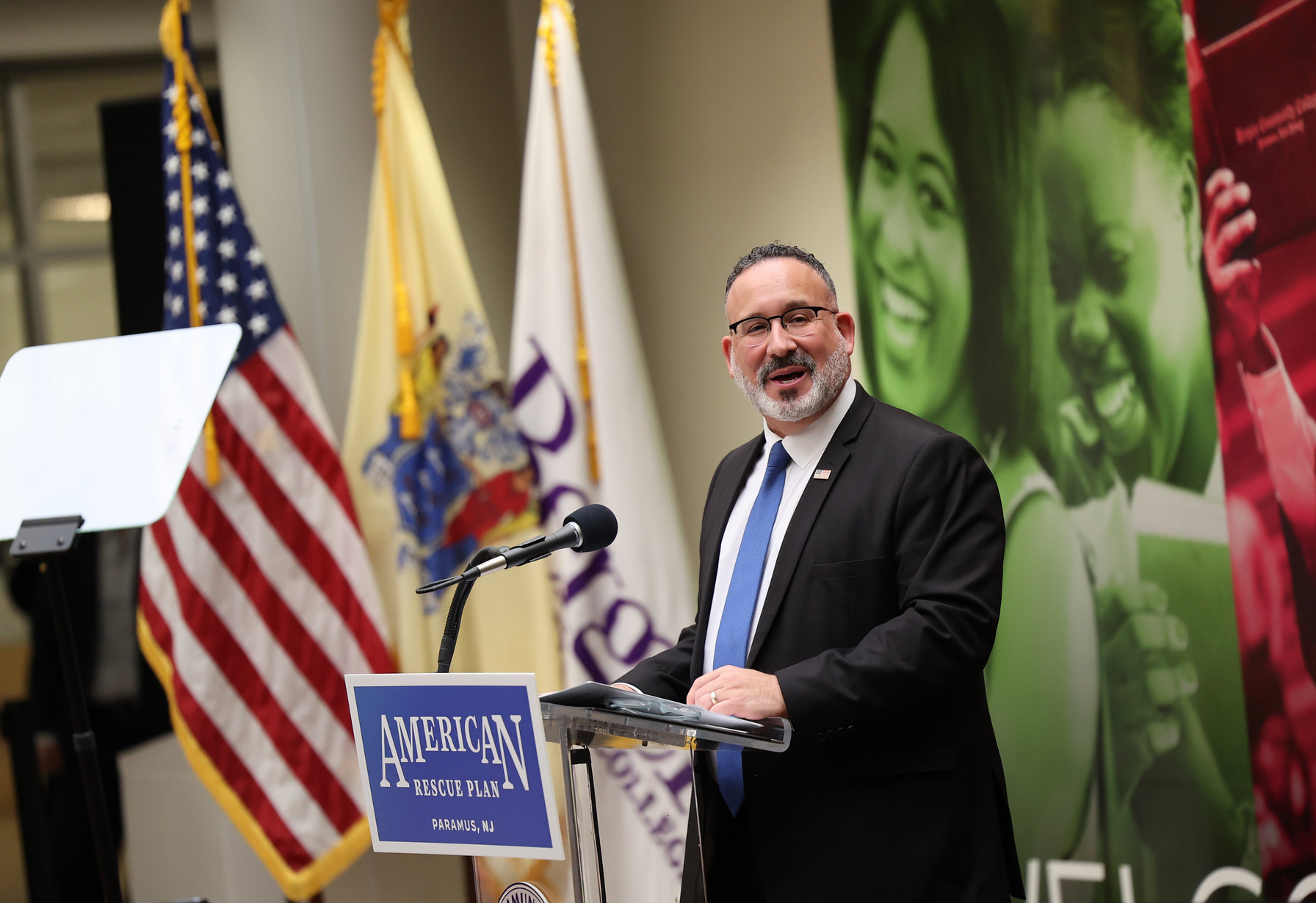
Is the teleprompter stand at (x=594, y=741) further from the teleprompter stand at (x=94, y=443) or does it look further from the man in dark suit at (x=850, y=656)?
the teleprompter stand at (x=94, y=443)

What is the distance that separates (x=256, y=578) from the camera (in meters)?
3.16

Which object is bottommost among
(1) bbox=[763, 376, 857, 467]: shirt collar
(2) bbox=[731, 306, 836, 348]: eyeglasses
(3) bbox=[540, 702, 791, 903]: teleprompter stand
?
(3) bbox=[540, 702, 791, 903]: teleprompter stand

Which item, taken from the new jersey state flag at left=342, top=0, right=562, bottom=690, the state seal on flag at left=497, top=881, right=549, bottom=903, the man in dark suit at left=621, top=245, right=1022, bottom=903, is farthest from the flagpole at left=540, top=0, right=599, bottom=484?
the state seal on flag at left=497, top=881, right=549, bottom=903

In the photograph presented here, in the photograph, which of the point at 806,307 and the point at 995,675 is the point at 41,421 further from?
the point at 995,675

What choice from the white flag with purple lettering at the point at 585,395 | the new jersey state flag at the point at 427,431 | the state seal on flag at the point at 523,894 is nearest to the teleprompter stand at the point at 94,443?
the state seal on flag at the point at 523,894

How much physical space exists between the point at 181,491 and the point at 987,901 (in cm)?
232

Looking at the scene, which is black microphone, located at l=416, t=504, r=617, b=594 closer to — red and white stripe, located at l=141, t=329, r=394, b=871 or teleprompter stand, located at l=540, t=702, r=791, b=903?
teleprompter stand, located at l=540, t=702, r=791, b=903

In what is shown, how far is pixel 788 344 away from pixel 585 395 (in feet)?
4.75

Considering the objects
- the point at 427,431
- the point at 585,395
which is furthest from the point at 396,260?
the point at 585,395

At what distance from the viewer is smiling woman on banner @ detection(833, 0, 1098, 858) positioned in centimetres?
301

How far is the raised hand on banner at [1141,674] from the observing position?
281cm

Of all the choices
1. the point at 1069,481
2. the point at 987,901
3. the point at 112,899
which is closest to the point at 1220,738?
the point at 1069,481

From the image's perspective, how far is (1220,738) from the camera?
274 cm

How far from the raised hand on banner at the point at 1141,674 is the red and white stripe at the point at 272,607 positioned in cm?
189
